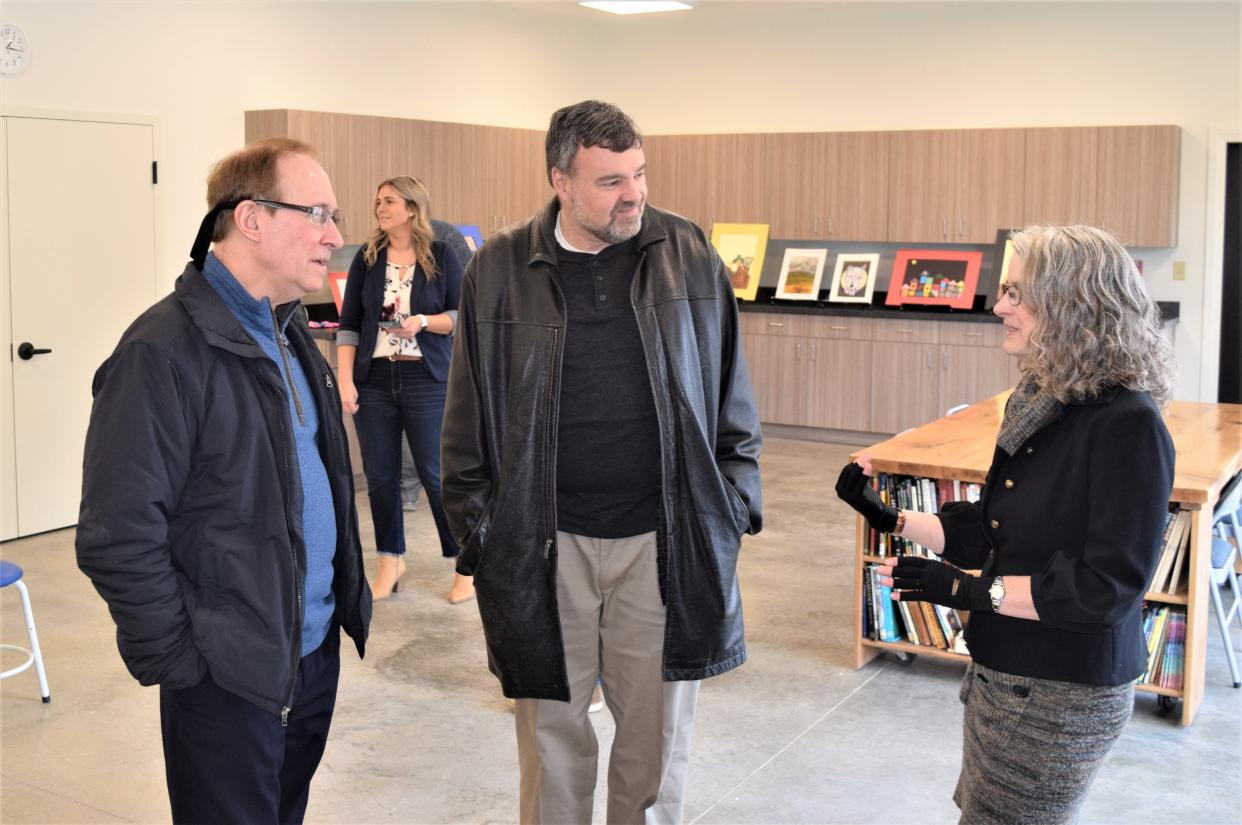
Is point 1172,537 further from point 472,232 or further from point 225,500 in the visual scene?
point 472,232

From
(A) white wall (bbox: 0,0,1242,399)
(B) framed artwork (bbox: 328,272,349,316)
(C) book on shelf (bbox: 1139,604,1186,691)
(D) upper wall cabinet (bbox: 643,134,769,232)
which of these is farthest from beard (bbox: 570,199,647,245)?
(D) upper wall cabinet (bbox: 643,134,769,232)

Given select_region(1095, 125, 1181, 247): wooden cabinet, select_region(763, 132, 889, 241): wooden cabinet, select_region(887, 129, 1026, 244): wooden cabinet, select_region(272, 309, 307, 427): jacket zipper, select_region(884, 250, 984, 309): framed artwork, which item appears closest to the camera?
select_region(272, 309, 307, 427): jacket zipper

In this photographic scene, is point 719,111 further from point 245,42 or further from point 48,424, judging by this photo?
point 48,424

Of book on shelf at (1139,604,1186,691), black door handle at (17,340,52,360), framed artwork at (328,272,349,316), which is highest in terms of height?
framed artwork at (328,272,349,316)

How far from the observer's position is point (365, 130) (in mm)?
8445

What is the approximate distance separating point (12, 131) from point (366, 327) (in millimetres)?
2743

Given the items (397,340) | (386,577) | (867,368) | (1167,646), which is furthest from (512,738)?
(867,368)

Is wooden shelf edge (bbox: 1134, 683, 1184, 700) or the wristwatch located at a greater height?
the wristwatch

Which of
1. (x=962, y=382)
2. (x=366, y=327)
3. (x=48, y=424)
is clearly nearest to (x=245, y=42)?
(x=48, y=424)

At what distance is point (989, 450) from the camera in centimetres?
484

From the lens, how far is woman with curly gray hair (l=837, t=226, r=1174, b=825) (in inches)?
87.0

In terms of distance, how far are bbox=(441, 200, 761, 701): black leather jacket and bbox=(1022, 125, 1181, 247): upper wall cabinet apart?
276 inches

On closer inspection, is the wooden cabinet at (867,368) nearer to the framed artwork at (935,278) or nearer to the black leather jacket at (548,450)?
the framed artwork at (935,278)

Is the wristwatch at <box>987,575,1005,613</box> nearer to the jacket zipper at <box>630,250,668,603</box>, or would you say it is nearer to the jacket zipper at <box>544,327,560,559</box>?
the jacket zipper at <box>630,250,668,603</box>
